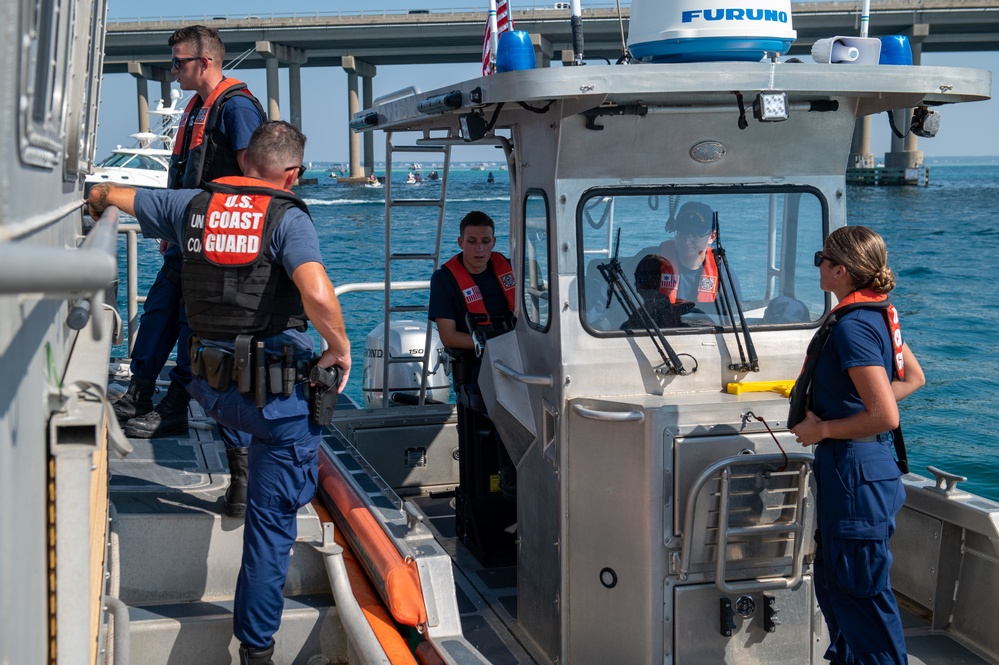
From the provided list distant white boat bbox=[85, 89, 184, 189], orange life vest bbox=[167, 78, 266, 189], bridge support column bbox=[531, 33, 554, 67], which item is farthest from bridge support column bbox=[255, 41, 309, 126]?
orange life vest bbox=[167, 78, 266, 189]

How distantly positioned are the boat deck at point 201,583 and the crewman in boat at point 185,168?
1.01 feet

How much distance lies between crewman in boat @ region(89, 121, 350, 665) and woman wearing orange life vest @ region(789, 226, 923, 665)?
1.52 metres

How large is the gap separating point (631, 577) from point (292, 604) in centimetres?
117

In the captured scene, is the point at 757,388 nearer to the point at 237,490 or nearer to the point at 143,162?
the point at 237,490

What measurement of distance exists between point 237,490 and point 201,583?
1.12 feet

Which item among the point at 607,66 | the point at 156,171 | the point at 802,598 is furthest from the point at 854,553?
the point at 156,171

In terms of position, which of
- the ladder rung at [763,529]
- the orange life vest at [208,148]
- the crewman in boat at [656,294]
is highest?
the orange life vest at [208,148]

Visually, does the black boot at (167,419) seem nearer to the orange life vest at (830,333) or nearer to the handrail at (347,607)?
the handrail at (347,607)

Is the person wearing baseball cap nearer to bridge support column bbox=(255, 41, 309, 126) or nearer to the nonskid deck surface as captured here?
the nonskid deck surface

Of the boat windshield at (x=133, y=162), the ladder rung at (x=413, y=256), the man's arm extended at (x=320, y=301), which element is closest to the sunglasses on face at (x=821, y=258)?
the man's arm extended at (x=320, y=301)

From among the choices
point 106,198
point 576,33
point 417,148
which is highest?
point 576,33

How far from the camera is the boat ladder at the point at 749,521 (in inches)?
135

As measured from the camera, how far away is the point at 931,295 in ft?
82.3

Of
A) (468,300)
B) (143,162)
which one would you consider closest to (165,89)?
(143,162)
